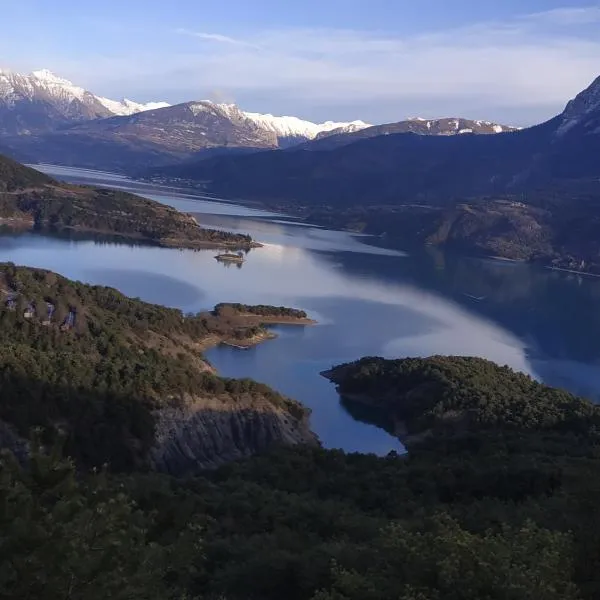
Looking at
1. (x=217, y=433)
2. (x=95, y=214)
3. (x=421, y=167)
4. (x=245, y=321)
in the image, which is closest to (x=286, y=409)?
(x=217, y=433)

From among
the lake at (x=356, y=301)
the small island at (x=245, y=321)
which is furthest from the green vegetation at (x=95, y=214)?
the small island at (x=245, y=321)

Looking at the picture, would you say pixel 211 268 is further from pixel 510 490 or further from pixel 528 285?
pixel 510 490

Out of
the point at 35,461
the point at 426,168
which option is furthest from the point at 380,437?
the point at 426,168

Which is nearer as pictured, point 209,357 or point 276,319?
point 209,357

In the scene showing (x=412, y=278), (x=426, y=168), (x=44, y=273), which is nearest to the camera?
(x=44, y=273)

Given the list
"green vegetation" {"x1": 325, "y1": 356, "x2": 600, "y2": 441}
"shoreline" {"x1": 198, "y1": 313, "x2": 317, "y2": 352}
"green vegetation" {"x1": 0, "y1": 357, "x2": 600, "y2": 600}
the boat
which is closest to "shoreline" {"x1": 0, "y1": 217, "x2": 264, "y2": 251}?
the boat

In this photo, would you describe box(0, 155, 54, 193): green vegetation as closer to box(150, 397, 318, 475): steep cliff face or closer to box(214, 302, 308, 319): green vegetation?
box(214, 302, 308, 319): green vegetation

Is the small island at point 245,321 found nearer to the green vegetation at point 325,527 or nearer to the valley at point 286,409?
the valley at point 286,409

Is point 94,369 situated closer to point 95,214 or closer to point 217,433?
point 217,433
